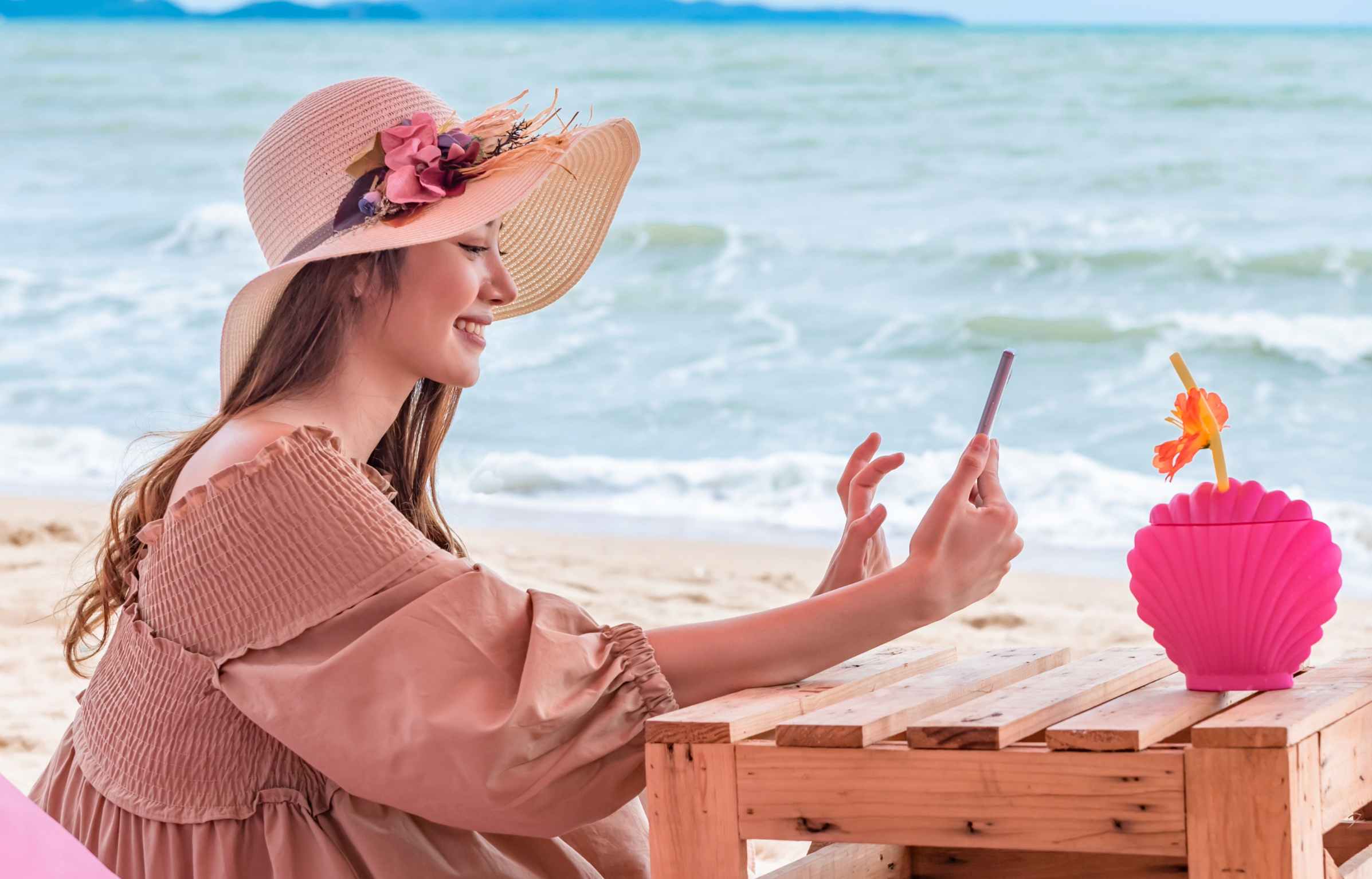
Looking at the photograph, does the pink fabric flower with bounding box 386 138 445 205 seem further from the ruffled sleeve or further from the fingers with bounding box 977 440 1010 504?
the fingers with bounding box 977 440 1010 504

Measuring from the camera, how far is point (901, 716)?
152 centimetres

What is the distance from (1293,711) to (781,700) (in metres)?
0.48

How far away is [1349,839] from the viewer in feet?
6.97

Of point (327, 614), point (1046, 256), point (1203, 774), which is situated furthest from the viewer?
point (1046, 256)

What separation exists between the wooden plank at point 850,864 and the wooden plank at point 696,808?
0.25 metres

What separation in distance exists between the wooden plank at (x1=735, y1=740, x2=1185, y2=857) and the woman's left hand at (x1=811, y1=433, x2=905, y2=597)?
1.27 feet

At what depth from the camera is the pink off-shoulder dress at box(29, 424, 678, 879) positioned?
1.54 metres

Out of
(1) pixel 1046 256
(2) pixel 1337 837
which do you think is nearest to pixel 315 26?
(1) pixel 1046 256


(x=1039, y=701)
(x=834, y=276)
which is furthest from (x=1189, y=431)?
(x=834, y=276)

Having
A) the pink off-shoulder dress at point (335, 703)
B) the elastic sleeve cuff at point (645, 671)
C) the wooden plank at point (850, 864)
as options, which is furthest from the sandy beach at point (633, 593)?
the elastic sleeve cuff at point (645, 671)

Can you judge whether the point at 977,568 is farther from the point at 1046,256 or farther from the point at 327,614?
the point at 1046,256

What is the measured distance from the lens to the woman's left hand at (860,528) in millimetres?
1859

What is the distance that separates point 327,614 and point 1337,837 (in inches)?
54.5

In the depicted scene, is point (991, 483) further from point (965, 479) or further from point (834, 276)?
point (834, 276)
